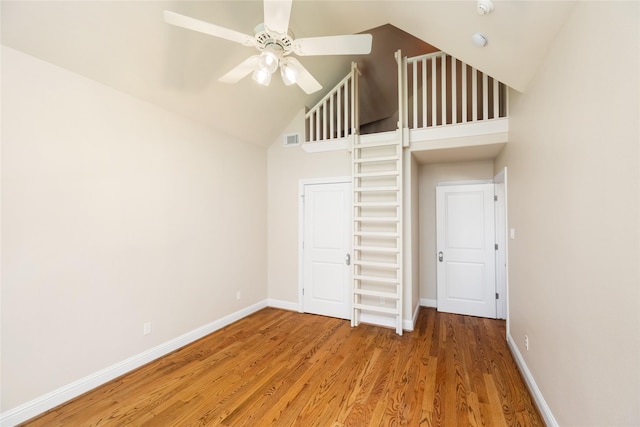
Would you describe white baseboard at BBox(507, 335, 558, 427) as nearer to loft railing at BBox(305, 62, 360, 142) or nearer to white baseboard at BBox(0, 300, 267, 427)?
loft railing at BBox(305, 62, 360, 142)

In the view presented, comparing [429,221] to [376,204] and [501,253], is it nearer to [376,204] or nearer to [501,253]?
[501,253]

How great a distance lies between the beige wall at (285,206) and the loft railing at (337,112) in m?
0.18

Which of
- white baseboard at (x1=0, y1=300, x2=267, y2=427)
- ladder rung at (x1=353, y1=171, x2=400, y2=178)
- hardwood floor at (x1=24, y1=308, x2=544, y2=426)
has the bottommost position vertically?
hardwood floor at (x1=24, y1=308, x2=544, y2=426)

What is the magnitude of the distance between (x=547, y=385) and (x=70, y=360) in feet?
11.9

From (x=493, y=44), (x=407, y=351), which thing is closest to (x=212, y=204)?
(x=407, y=351)

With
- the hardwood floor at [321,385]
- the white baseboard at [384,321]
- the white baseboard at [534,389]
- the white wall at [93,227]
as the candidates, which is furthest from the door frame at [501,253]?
the white wall at [93,227]

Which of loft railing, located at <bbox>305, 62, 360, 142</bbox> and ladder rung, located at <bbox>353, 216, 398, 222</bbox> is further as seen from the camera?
loft railing, located at <bbox>305, 62, 360, 142</bbox>

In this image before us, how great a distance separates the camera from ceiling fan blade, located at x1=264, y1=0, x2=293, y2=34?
1.51 metres

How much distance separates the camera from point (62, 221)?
2135mm

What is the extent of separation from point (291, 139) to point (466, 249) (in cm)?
321

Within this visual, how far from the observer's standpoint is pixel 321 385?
2365 mm

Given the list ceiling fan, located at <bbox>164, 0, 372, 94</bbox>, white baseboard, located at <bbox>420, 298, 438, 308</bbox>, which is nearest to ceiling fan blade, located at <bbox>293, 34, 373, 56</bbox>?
ceiling fan, located at <bbox>164, 0, 372, 94</bbox>

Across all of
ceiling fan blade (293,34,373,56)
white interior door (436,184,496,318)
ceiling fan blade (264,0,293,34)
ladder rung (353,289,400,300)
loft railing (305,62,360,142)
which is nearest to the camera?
ceiling fan blade (264,0,293,34)

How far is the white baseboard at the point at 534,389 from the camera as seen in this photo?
1.81 meters
